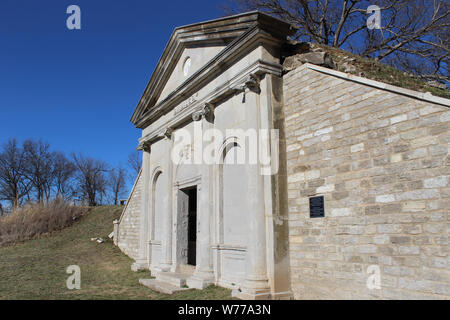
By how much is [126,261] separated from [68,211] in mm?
8234

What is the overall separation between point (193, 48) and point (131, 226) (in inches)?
349

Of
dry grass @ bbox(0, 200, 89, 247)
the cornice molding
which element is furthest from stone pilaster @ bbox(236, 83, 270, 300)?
dry grass @ bbox(0, 200, 89, 247)

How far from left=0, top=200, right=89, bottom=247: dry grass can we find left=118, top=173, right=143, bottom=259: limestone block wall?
17.3 feet

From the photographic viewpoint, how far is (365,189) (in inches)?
227

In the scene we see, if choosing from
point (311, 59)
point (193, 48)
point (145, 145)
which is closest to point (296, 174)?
point (311, 59)

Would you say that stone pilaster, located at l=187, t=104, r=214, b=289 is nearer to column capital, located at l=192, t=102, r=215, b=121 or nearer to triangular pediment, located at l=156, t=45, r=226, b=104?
column capital, located at l=192, t=102, r=215, b=121

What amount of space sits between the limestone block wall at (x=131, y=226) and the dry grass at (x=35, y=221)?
5.27 metres

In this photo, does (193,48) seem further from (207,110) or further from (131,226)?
(131,226)

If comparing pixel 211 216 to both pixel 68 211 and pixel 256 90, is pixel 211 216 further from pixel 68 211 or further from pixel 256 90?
pixel 68 211

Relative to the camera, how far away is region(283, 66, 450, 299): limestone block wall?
480cm

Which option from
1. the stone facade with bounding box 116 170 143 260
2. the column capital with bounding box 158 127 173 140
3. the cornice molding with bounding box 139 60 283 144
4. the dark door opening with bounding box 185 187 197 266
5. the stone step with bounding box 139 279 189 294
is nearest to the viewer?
the cornice molding with bounding box 139 60 283 144

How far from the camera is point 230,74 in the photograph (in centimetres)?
891

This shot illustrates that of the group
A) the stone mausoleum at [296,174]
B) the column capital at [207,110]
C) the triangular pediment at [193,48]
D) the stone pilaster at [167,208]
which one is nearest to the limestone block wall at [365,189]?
the stone mausoleum at [296,174]

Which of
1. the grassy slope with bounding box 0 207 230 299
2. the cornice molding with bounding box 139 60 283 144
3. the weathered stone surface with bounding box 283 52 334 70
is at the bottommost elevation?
the grassy slope with bounding box 0 207 230 299
